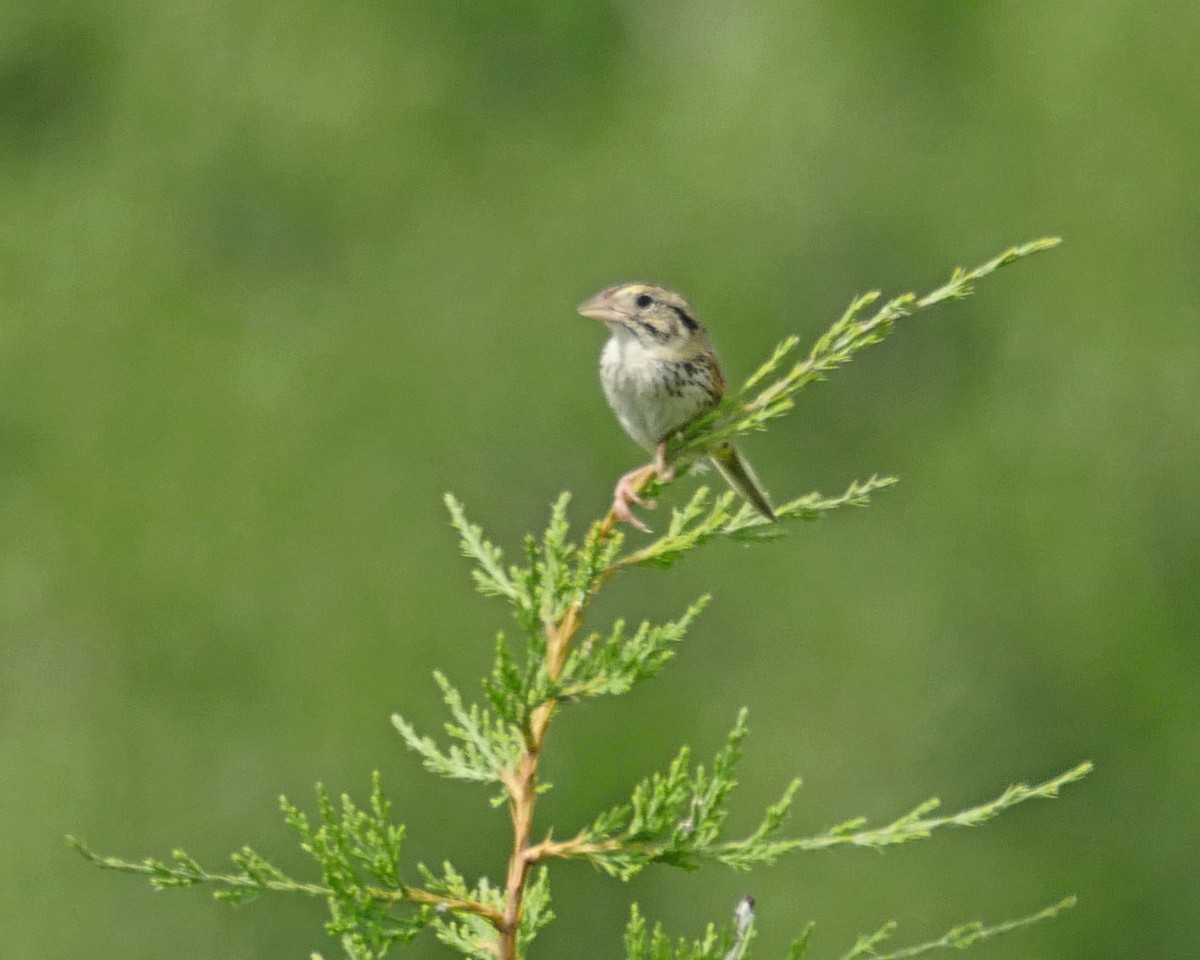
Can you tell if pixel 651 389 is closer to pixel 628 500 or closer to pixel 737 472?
pixel 737 472

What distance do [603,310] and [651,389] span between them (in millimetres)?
317

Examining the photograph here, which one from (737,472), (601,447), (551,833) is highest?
(601,447)

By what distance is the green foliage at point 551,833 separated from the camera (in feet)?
9.85

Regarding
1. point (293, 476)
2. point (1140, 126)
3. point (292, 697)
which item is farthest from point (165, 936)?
point (1140, 126)

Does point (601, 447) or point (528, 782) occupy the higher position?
point (601, 447)

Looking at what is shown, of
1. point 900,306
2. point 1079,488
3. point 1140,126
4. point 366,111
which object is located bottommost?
point 900,306

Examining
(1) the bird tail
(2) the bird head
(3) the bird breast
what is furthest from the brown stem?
(2) the bird head

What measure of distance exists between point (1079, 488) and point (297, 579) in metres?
6.28

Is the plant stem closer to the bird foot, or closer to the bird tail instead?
the bird foot

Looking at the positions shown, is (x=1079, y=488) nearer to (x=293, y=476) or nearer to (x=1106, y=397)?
(x=1106, y=397)

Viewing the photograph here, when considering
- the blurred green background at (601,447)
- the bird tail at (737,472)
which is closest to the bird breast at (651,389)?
the bird tail at (737,472)

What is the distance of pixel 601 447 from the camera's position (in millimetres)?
16266

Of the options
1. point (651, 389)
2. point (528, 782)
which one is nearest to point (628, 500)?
point (528, 782)

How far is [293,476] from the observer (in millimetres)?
16422
